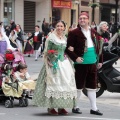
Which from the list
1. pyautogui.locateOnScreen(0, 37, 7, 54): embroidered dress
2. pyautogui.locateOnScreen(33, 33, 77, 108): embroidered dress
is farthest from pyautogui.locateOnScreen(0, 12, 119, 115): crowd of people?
pyautogui.locateOnScreen(0, 37, 7, 54): embroidered dress

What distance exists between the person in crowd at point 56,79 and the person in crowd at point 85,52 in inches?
5.5

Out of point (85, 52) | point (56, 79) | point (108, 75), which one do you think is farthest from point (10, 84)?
point (108, 75)

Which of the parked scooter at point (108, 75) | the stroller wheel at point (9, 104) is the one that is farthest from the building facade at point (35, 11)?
the stroller wheel at point (9, 104)

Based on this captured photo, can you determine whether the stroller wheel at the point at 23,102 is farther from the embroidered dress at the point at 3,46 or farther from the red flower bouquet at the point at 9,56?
the embroidered dress at the point at 3,46

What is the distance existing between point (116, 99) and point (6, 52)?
8.90 feet

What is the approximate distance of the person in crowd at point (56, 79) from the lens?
7.60 m

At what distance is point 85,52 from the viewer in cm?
770

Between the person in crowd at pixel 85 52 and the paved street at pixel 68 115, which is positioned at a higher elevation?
the person in crowd at pixel 85 52

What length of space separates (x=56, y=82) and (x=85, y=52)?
2.35ft

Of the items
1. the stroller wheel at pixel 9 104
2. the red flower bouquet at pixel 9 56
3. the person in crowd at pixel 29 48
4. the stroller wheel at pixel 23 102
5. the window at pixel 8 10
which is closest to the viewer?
the stroller wheel at pixel 9 104

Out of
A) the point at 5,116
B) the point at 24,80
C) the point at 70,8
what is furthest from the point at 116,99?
the point at 70,8

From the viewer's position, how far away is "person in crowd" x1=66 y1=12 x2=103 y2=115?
7.67 metres

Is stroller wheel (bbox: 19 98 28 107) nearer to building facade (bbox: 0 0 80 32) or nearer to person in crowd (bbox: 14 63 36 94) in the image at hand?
person in crowd (bbox: 14 63 36 94)

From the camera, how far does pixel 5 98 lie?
8.98 meters
